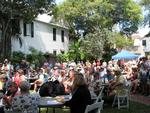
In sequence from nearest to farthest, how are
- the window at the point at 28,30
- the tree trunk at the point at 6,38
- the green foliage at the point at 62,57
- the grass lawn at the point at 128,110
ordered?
the grass lawn at the point at 128,110 < the tree trunk at the point at 6,38 < the window at the point at 28,30 < the green foliage at the point at 62,57

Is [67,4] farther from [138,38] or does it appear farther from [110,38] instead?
[138,38]

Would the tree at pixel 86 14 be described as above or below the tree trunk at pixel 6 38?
above

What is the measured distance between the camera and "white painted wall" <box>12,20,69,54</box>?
37.1 meters

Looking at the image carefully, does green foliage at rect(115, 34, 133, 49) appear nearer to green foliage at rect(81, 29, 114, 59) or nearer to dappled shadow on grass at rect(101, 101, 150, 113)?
A: green foliage at rect(81, 29, 114, 59)

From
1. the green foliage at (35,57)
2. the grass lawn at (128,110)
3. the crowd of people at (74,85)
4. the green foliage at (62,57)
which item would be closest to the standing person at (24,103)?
the crowd of people at (74,85)

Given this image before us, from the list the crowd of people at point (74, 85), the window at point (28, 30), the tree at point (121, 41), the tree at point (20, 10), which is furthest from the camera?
the tree at point (121, 41)

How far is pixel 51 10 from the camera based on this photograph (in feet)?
99.5

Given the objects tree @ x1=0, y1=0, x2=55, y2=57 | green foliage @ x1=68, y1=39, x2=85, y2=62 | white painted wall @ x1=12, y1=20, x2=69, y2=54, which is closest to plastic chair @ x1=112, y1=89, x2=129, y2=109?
tree @ x1=0, y1=0, x2=55, y2=57

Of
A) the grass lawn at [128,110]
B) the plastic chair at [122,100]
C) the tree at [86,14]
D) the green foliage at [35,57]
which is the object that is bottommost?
the grass lawn at [128,110]

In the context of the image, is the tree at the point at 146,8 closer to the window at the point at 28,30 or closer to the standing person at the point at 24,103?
the window at the point at 28,30

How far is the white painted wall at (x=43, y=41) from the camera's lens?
37.1m

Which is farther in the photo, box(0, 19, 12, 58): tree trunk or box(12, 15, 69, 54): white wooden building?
box(12, 15, 69, 54): white wooden building

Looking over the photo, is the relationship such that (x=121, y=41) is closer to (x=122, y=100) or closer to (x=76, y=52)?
(x=76, y=52)

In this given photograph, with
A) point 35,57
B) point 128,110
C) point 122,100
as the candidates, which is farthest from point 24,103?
point 35,57
